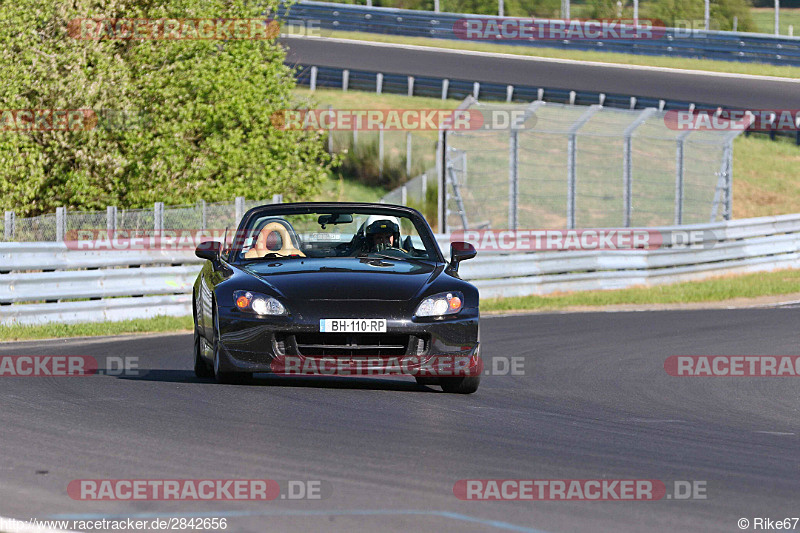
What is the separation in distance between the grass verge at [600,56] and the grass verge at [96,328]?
27.5m

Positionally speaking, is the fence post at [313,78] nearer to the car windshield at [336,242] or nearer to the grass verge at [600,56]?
the grass verge at [600,56]

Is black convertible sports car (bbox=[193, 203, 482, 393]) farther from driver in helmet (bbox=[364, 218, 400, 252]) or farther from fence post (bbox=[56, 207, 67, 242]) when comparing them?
fence post (bbox=[56, 207, 67, 242])

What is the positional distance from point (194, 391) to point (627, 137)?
1672 centimetres

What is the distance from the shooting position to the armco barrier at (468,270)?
16078mm

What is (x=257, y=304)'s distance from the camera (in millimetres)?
9273

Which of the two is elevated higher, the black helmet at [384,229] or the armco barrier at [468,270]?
the black helmet at [384,229]

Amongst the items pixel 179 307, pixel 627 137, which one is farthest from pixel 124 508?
pixel 627 137

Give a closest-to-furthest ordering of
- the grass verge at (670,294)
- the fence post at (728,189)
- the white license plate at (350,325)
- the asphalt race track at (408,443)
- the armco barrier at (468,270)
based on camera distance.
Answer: the asphalt race track at (408,443)
the white license plate at (350,325)
the armco barrier at (468,270)
the grass verge at (670,294)
the fence post at (728,189)

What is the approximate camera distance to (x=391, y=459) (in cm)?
672

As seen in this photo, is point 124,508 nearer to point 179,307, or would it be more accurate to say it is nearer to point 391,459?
point 391,459

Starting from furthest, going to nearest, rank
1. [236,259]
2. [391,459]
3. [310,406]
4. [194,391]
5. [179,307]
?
1. [179,307]
2. [236,259]
3. [194,391]
4. [310,406]
5. [391,459]

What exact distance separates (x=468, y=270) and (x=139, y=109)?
7562 millimetres

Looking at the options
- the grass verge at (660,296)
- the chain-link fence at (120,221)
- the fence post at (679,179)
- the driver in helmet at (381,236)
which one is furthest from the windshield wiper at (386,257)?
the fence post at (679,179)

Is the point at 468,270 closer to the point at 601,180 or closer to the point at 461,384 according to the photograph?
the point at 461,384
